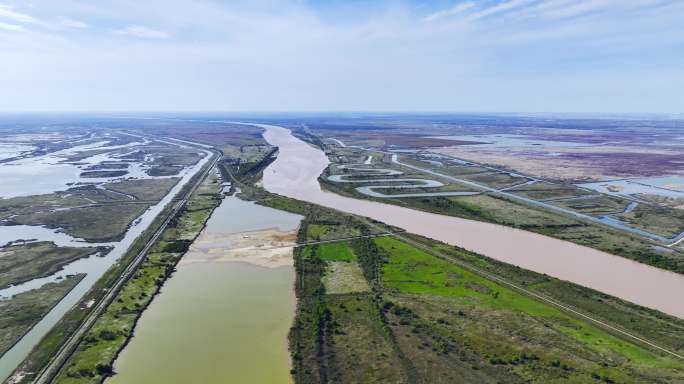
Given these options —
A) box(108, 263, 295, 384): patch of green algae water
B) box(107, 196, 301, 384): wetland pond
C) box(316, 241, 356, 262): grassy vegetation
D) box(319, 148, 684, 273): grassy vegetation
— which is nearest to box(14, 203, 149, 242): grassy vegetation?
box(107, 196, 301, 384): wetland pond

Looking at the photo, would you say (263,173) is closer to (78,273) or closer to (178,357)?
(78,273)

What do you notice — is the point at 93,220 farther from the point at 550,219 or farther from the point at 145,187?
the point at 550,219

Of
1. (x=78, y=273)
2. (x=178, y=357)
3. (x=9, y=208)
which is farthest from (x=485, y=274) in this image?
(x=9, y=208)

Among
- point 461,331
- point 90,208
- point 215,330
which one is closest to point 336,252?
point 215,330

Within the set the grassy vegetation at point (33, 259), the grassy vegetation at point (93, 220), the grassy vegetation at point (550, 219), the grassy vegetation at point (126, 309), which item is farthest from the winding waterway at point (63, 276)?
the grassy vegetation at point (550, 219)

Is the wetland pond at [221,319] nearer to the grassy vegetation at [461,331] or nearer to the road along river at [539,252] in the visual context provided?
the grassy vegetation at [461,331]

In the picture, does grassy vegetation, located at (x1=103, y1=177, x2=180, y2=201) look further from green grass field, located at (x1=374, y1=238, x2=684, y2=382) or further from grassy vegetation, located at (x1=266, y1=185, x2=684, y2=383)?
green grass field, located at (x1=374, y1=238, x2=684, y2=382)
